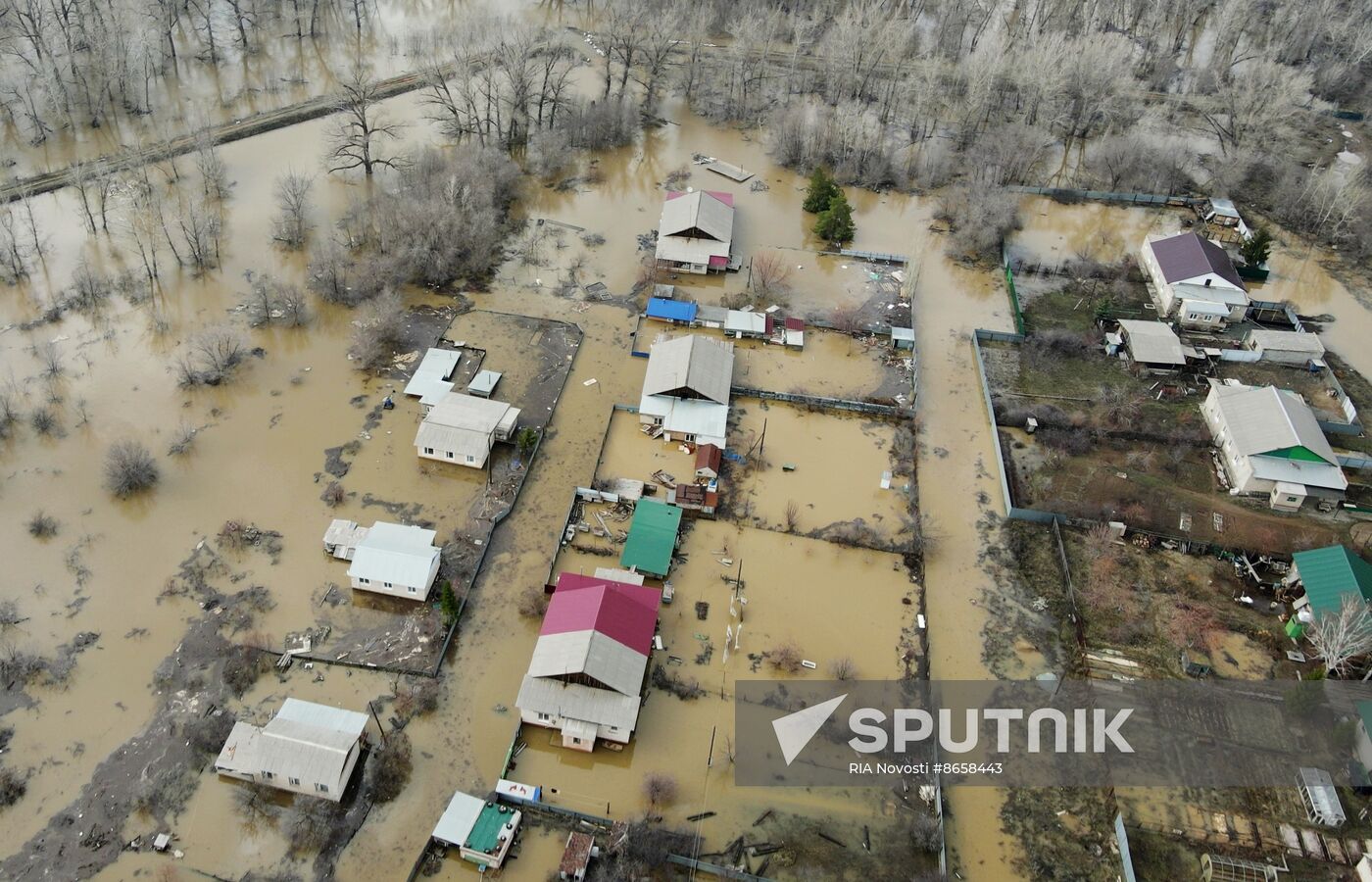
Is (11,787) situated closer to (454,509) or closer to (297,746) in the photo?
(297,746)

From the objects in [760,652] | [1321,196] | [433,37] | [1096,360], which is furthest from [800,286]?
[433,37]

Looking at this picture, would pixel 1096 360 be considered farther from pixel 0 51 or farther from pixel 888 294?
pixel 0 51

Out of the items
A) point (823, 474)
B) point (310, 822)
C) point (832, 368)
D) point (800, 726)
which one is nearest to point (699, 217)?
point (832, 368)

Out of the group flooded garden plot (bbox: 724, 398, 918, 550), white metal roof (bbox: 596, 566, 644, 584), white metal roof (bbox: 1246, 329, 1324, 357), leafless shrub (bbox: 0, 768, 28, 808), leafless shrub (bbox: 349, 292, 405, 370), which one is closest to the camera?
leafless shrub (bbox: 0, 768, 28, 808)

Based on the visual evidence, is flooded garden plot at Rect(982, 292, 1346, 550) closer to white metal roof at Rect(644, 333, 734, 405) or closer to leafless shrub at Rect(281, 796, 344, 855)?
white metal roof at Rect(644, 333, 734, 405)

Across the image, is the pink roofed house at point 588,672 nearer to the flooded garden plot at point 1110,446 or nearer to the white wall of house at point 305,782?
the white wall of house at point 305,782

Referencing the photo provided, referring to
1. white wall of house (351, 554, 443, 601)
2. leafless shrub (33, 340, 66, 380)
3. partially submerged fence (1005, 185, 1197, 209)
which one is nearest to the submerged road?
partially submerged fence (1005, 185, 1197, 209)
